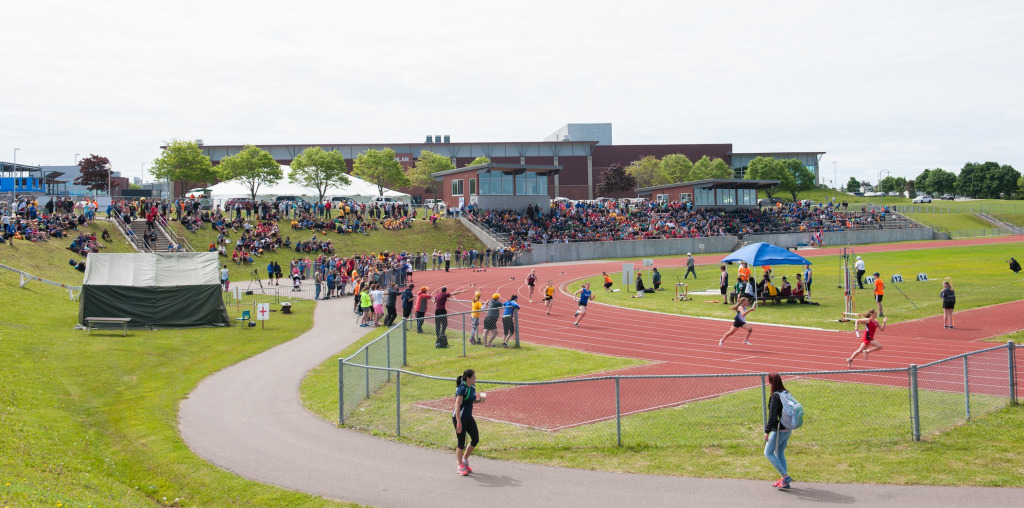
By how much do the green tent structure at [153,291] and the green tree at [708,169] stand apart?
335ft

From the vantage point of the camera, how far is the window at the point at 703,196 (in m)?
83.8

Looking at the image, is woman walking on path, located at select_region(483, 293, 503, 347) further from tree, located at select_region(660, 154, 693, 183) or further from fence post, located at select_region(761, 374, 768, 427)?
tree, located at select_region(660, 154, 693, 183)

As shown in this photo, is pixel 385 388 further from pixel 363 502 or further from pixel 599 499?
pixel 599 499

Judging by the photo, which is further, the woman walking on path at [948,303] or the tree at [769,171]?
the tree at [769,171]

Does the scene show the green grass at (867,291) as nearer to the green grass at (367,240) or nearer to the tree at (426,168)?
the green grass at (367,240)

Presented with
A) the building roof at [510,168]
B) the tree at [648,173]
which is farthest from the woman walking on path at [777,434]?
the tree at [648,173]

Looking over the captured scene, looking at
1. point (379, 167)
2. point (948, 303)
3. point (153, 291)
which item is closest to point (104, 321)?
point (153, 291)

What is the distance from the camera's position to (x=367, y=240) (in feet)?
201

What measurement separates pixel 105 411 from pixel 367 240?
45.6m

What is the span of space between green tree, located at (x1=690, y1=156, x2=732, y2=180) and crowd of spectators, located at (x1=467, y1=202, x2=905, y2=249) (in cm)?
3399

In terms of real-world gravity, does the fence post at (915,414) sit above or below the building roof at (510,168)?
below

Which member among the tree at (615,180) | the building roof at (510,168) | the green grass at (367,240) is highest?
the tree at (615,180)

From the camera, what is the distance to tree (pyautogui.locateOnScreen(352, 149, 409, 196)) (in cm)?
10319

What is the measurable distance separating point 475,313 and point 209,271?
512 inches
